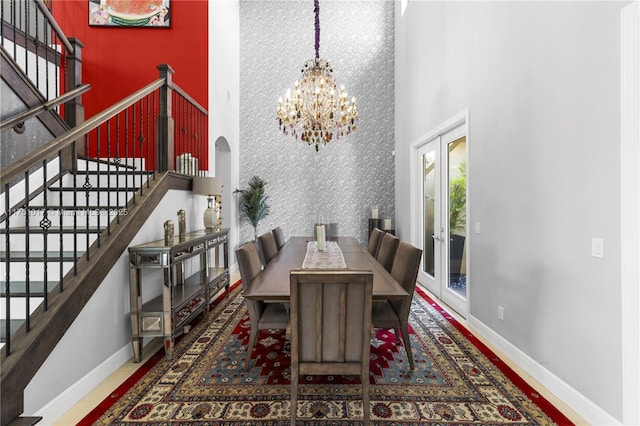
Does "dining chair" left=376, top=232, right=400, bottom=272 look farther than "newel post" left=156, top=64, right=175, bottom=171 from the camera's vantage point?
No

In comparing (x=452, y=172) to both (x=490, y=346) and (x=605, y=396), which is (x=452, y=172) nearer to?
(x=490, y=346)

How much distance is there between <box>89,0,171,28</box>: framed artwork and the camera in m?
4.71

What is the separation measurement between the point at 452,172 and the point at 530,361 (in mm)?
2380

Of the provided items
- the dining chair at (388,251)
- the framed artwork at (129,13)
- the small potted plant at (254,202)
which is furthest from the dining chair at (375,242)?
the framed artwork at (129,13)

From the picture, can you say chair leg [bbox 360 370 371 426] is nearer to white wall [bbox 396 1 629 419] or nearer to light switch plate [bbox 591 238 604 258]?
white wall [bbox 396 1 629 419]

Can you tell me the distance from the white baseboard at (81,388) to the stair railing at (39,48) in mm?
2771

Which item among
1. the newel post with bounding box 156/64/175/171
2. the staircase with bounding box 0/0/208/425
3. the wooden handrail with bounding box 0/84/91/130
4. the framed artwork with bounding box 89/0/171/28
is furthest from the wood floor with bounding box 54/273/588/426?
the framed artwork with bounding box 89/0/171/28

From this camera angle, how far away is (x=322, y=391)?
7.09 feet

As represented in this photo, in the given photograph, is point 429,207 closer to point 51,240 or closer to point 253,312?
point 253,312

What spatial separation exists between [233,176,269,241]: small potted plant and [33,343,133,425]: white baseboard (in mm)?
3627

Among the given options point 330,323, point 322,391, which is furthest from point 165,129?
point 322,391

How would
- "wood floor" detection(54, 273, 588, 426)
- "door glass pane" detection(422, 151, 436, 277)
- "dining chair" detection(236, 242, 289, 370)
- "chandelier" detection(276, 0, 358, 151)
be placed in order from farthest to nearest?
"door glass pane" detection(422, 151, 436, 277), "chandelier" detection(276, 0, 358, 151), "dining chair" detection(236, 242, 289, 370), "wood floor" detection(54, 273, 588, 426)

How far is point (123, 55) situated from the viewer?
4.73 meters

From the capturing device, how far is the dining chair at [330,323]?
164 centimetres
